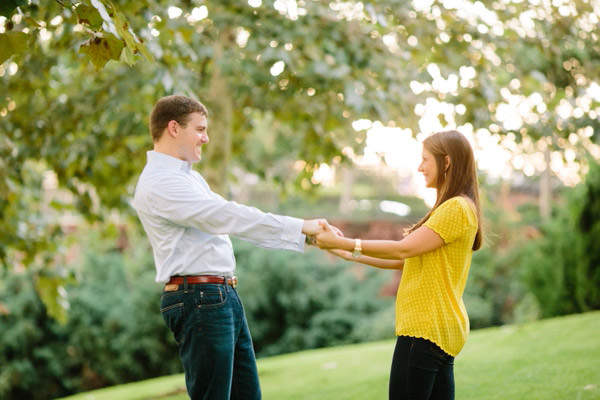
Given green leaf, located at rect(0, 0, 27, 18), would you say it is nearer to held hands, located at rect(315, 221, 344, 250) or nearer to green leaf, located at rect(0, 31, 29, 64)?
green leaf, located at rect(0, 31, 29, 64)

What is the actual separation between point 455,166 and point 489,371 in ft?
12.9

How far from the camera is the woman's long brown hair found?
2.88 meters


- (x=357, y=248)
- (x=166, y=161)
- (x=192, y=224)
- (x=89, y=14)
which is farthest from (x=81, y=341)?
(x=89, y=14)

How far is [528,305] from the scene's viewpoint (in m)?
14.9

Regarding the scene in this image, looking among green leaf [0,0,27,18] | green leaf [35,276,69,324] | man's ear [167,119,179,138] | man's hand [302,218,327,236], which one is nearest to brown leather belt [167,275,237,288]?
man's hand [302,218,327,236]

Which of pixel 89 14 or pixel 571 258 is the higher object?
pixel 89 14

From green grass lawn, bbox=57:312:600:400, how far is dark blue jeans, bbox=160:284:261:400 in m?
2.96

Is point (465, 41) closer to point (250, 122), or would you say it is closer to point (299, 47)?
point (299, 47)

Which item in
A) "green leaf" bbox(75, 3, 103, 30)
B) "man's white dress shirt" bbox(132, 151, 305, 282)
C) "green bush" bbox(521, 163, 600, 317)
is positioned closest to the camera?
"green leaf" bbox(75, 3, 103, 30)

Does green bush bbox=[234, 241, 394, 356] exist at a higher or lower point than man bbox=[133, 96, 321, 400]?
lower

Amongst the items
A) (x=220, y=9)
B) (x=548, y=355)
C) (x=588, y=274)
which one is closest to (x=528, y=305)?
(x=588, y=274)

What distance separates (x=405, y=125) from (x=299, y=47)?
47.9 inches

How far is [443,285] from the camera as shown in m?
2.81

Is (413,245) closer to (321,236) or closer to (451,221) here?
(451,221)
